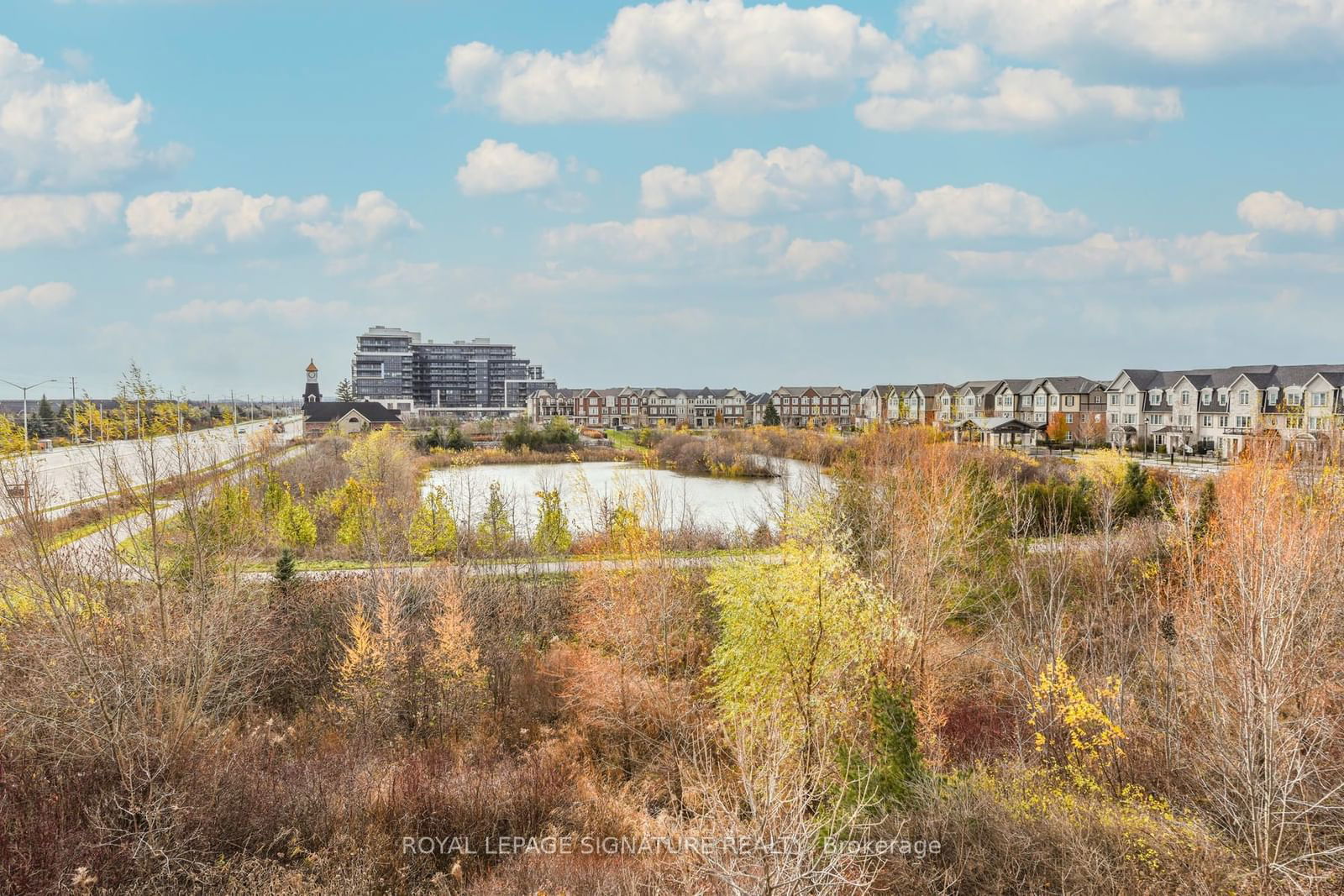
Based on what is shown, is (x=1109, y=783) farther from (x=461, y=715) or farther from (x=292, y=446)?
(x=292, y=446)

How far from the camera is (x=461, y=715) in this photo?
56.0 ft

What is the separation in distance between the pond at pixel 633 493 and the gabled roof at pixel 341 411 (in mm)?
24901

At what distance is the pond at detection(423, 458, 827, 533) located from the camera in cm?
2673

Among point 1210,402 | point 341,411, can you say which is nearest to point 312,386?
point 341,411

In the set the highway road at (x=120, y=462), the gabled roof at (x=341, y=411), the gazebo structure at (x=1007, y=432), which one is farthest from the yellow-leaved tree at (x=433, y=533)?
the gabled roof at (x=341, y=411)

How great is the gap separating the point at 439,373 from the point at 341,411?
2948 inches

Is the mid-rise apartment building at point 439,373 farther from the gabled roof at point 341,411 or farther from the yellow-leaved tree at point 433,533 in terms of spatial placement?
the yellow-leaved tree at point 433,533

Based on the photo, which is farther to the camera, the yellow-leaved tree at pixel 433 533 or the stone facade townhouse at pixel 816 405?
the stone facade townhouse at pixel 816 405

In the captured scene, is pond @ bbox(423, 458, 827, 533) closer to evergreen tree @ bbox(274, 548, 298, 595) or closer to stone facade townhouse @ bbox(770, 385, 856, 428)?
evergreen tree @ bbox(274, 548, 298, 595)

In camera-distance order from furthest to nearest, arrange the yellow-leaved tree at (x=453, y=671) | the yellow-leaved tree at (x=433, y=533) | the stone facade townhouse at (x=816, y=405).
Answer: the stone facade townhouse at (x=816, y=405) < the yellow-leaved tree at (x=433, y=533) < the yellow-leaved tree at (x=453, y=671)

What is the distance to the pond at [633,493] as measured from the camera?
1053 inches

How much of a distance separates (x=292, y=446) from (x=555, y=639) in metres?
46.3

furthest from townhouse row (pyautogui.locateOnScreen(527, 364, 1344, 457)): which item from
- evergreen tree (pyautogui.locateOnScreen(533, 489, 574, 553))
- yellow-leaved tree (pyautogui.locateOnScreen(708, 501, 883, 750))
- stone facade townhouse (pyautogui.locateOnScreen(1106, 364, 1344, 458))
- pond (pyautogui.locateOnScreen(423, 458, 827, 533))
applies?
evergreen tree (pyautogui.locateOnScreen(533, 489, 574, 553))

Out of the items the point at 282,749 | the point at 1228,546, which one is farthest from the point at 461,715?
the point at 1228,546
